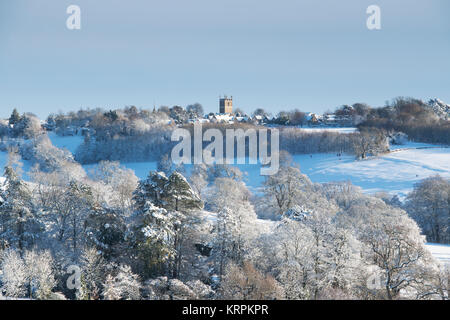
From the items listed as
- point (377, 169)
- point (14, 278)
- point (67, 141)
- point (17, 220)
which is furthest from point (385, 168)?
point (67, 141)

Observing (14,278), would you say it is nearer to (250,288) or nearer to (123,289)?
(123,289)

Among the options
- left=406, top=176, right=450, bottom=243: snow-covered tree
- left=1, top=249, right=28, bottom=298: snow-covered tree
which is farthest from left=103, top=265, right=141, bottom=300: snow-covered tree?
left=406, top=176, right=450, bottom=243: snow-covered tree

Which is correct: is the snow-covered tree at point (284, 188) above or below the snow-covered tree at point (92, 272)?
above

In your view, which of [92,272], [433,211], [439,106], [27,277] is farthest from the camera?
[439,106]

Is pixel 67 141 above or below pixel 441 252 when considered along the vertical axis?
above

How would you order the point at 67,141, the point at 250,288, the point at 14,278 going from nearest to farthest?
1. the point at 250,288
2. the point at 14,278
3. the point at 67,141

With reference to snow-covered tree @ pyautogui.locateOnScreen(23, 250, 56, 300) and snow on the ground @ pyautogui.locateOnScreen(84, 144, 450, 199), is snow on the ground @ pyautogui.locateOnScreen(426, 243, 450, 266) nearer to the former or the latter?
snow on the ground @ pyautogui.locateOnScreen(84, 144, 450, 199)

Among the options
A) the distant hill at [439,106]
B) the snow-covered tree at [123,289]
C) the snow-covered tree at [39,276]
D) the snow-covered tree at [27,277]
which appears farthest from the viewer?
the distant hill at [439,106]

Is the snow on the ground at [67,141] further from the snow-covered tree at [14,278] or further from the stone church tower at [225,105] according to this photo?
the stone church tower at [225,105]

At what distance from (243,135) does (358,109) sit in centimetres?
7050

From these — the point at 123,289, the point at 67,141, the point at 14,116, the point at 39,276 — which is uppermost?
the point at 14,116

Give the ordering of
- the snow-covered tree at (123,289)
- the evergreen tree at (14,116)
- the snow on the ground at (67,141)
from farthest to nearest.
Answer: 1. the evergreen tree at (14,116)
2. the snow on the ground at (67,141)
3. the snow-covered tree at (123,289)

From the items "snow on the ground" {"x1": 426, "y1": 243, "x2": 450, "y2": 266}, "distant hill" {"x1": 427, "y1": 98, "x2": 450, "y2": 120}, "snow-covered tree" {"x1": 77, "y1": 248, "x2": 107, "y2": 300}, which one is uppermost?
"distant hill" {"x1": 427, "y1": 98, "x2": 450, "y2": 120}

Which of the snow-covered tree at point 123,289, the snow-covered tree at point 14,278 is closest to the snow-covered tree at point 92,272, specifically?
the snow-covered tree at point 123,289
